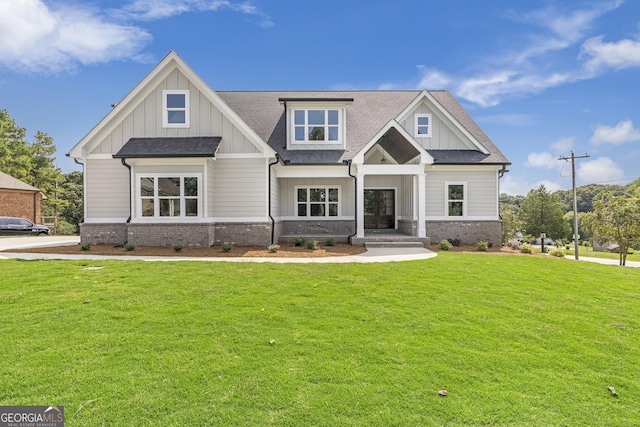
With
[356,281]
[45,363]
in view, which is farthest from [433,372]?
[45,363]

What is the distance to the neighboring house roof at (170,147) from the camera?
12.9 meters

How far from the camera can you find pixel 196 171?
1340 centimetres

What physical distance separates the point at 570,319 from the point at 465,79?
19.9 meters

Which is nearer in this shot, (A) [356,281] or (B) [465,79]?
(A) [356,281]

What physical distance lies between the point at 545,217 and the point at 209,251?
51.7 meters

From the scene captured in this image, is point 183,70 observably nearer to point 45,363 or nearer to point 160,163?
point 160,163

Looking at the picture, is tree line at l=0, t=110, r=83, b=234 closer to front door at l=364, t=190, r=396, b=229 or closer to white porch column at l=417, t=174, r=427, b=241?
front door at l=364, t=190, r=396, b=229

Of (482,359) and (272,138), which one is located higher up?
(272,138)

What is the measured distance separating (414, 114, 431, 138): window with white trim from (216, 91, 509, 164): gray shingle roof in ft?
3.61

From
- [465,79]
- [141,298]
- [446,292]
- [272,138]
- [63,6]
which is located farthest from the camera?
[465,79]

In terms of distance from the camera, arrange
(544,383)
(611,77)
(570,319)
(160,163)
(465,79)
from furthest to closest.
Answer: (611,77)
(465,79)
(160,163)
(570,319)
(544,383)

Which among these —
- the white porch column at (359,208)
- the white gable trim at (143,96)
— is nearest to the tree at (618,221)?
the white porch column at (359,208)

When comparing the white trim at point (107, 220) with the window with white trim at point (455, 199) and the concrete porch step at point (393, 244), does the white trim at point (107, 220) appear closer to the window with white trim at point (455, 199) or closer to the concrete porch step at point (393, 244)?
the concrete porch step at point (393, 244)

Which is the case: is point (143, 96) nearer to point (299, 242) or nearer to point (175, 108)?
point (175, 108)
